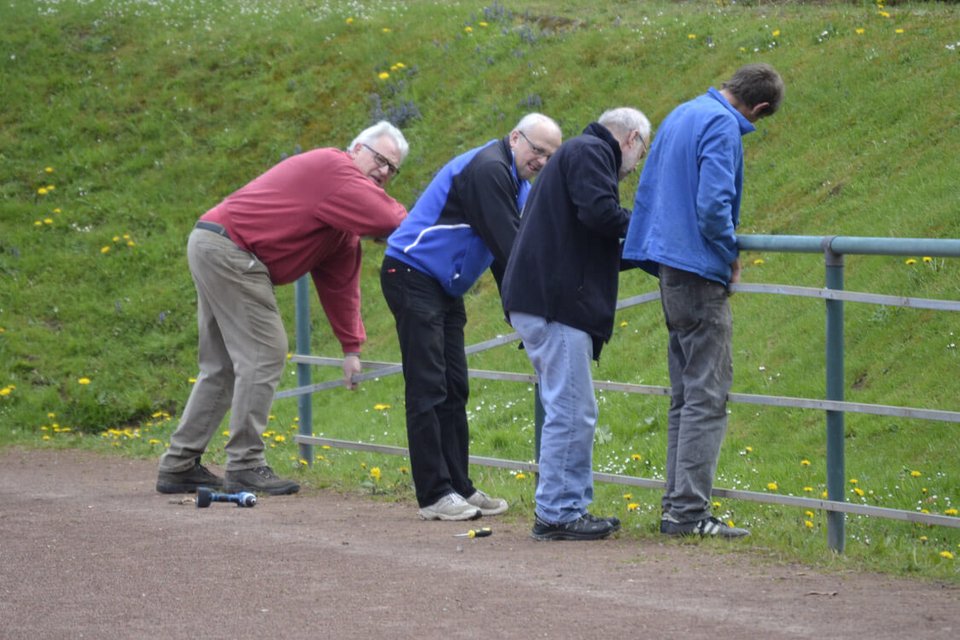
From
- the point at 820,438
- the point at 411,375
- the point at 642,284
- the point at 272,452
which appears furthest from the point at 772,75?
the point at 642,284

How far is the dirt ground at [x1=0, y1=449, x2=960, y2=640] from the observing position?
4484 mm

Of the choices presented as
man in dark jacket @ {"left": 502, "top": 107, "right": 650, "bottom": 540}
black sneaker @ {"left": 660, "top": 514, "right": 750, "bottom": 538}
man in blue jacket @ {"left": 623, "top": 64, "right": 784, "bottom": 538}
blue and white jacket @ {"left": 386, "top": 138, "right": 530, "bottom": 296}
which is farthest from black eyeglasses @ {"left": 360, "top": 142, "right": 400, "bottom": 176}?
black sneaker @ {"left": 660, "top": 514, "right": 750, "bottom": 538}

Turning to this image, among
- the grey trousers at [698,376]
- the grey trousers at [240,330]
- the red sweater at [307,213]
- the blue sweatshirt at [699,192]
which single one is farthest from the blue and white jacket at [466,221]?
the grey trousers at [240,330]

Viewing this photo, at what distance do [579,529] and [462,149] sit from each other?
9344 millimetres

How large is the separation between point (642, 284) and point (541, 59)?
552 cm

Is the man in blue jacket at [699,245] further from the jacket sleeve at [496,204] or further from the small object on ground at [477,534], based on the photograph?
the small object on ground at [477,534]

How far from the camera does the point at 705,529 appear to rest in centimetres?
579

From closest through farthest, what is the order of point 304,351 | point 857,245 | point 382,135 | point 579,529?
point 857,245, point 579,529, point 382,135, point 304,351

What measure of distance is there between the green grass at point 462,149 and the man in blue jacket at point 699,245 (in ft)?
1.30

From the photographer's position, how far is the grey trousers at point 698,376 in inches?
222

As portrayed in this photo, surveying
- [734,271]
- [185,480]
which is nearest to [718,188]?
[734,271]

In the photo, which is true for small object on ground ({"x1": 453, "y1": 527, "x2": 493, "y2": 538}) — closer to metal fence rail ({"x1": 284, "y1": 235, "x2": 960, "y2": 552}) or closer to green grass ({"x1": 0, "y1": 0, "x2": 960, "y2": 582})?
green grass ({"x1": 0, "y1": 0, "x2": 960, "y2": 582})

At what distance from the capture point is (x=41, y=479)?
8.49 meters

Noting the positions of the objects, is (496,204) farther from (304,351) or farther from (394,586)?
(304,351)
